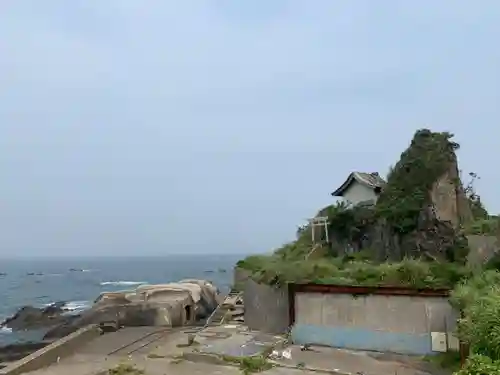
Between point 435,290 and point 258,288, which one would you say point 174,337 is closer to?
point 258,288

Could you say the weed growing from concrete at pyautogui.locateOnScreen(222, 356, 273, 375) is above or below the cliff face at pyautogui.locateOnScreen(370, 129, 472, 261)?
below

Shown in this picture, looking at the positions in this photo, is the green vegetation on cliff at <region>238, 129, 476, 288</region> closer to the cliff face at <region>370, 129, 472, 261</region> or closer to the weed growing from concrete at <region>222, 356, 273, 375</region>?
the cliff face at <region>370, 129, 472, 261</region>

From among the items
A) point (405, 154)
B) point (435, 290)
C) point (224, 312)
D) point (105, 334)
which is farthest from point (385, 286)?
point (105, 334)

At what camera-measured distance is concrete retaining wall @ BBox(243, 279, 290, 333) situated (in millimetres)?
16281

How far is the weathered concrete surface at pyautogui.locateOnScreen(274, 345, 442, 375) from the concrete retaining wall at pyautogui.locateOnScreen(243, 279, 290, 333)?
2.15m

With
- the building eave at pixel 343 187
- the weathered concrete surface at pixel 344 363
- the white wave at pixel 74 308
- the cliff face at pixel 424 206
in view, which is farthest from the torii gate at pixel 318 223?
the white wave at pixel 74 308

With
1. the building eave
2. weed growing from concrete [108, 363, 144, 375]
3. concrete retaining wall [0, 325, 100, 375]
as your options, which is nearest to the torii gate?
the building eave

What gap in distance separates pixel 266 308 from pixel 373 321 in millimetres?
4064

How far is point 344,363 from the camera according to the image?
12852 millimetres

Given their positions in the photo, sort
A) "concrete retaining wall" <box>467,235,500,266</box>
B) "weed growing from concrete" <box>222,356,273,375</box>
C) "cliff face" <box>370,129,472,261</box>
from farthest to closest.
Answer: "cliff face" <box>370,129,472,261</box>, "concrete retaining wall" <box>467,235,500,266</box>, "weed growing from concrete" <box>222,356,273,375</box>

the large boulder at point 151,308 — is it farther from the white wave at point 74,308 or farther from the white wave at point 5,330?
the white wave at point 74,308

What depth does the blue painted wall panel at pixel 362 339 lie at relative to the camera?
13562 millimetres

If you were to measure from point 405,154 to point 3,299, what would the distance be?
2190 inches

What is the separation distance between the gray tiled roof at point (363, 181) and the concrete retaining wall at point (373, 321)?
7.15 meters
